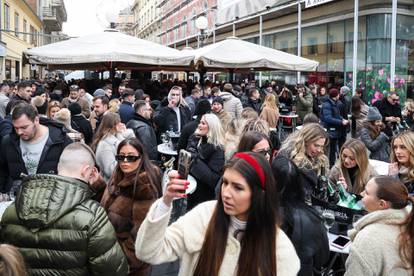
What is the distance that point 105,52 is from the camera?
1077 cm

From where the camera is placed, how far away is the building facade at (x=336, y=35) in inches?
729

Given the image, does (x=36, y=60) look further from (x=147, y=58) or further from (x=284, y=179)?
(x=284, y=179)

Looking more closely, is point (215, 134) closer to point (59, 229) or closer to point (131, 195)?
point (131, 195)

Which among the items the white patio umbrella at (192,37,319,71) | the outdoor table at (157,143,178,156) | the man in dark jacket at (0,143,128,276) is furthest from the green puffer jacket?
the white patio umbrella at (192,37,319,71)

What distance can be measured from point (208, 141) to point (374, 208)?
2915 mm

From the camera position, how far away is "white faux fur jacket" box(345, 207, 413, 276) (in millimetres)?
2617

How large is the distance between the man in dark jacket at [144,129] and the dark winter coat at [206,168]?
1.18 metres

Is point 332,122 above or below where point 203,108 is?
below

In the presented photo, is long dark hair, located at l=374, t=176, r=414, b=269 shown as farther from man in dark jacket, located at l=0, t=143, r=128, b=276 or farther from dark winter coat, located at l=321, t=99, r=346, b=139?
dark winter coat, located at l=321, t=99, r=346, b=139

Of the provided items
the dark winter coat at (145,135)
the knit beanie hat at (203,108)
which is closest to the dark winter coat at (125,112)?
the dark winter coat at (145,135)

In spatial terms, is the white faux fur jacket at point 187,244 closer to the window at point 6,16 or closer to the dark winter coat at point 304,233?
the dark winter coat at point 304,233

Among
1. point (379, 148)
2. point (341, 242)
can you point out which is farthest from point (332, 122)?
point (341, 242)

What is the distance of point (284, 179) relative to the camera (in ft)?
10.4

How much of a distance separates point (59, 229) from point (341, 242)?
239 cm
